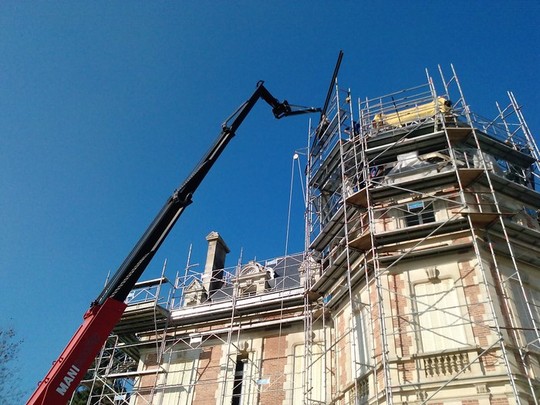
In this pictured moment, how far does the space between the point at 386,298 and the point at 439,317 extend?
143 centimetres

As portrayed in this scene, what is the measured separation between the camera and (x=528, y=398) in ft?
35.7

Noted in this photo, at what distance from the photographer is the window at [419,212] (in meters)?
14.9

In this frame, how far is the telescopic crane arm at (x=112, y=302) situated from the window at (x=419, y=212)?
246 inches

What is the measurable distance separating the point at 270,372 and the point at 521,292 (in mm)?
8343

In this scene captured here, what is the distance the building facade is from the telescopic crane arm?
15.2 ft

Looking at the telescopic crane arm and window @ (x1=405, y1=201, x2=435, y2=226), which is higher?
window @ (x1=405, y1=201, x2=435, y2=226)

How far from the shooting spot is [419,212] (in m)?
14.9

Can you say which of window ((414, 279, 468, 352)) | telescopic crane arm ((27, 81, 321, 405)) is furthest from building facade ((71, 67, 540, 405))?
telescopic crane arm ((27, 81, 321, 405))

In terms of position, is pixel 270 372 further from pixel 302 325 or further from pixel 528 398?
pixel 528 398

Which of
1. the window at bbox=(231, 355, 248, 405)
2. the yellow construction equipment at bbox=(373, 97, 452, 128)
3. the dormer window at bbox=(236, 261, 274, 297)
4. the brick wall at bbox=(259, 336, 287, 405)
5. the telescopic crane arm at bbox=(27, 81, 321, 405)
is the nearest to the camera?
the telescopic crane arm at bbox=(27, 81, 321, 405)

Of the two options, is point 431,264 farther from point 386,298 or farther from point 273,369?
point 273,369

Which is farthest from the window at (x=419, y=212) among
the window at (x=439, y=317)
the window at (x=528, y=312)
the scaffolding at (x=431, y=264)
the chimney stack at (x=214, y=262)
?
the chimney stack at (x=214, y=262)

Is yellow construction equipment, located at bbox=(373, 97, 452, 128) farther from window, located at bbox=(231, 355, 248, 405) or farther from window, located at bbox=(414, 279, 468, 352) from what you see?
window, located at bbox=(231, 355, 248, 405)

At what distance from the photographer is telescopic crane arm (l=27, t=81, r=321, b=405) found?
1113cm
